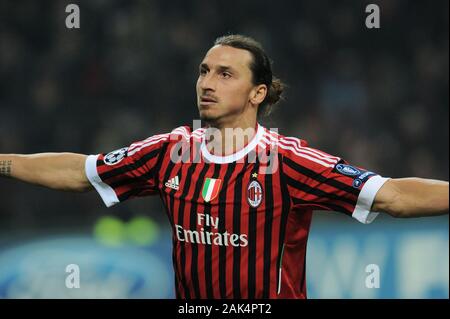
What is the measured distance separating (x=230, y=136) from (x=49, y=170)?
0.95 metres

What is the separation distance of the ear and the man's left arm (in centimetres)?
88

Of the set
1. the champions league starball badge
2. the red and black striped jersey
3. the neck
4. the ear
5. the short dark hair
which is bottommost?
the red and black striped jersey

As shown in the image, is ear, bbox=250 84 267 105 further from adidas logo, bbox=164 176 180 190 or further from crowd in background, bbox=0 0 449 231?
crowd in background, bbox=0 0 449 231

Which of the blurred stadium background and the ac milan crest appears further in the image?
the blurred stadium background

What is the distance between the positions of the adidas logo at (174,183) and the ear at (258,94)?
568 mm

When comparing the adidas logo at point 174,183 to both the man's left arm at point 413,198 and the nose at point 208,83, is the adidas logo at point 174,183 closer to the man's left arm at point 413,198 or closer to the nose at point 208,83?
the nose at point 208,83

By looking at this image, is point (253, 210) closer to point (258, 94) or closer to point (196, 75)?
point (258, 94)

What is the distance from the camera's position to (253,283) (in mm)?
3865

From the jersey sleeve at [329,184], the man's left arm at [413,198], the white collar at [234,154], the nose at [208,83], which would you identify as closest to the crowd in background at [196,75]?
the white collar at [234,154]

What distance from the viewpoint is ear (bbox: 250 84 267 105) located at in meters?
4.16

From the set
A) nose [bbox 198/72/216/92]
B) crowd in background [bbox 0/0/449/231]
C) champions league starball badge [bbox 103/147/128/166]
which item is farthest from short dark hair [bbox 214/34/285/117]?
crowd in background [bbox 0/0/449/231]

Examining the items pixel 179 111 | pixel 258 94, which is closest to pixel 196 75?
pixel 179 111

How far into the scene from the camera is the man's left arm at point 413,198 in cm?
346
